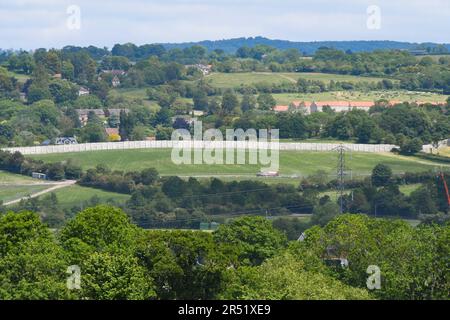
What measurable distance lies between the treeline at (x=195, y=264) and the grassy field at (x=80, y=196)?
35662 millimetres

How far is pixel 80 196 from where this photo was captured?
8600 centimetres

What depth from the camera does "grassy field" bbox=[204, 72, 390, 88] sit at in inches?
6511

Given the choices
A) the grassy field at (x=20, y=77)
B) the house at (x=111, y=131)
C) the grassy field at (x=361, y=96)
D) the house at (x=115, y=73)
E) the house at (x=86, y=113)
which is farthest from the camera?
the house at (x=115, y=73)

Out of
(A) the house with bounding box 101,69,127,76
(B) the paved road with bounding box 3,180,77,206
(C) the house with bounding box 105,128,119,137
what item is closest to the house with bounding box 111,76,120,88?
(A) the house with bounding box 101,69,127,76

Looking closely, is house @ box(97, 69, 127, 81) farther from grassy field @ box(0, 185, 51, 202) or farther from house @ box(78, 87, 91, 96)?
grassy field @ box(0, 185, 51, 202)

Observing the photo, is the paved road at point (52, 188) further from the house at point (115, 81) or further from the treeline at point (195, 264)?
the house at point (115, 81)

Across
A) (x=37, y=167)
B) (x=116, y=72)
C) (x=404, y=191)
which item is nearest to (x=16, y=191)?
(x=37, y=167)

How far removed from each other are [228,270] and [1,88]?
395ft

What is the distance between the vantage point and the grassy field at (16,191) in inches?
3378

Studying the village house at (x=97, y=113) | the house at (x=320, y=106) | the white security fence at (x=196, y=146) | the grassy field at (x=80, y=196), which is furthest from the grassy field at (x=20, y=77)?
the grassy field at (x=80, y=196)

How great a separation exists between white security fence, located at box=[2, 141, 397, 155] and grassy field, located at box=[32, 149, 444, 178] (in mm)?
2228

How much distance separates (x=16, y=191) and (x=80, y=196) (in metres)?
4.66

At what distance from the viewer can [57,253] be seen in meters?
40.9

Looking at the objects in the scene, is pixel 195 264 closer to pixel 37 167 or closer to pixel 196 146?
pixel 37 167
